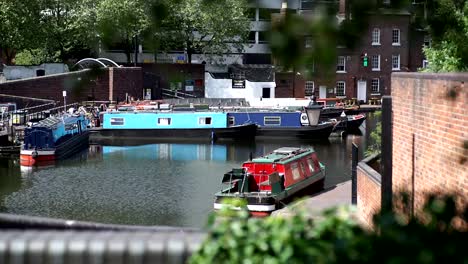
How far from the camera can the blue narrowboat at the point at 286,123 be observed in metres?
44.1

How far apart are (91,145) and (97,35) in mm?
39120

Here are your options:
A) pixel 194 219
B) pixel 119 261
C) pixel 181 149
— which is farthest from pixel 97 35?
pixel 181 149

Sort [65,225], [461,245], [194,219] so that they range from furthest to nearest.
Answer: [194,219] → [65,225] → [461,245]

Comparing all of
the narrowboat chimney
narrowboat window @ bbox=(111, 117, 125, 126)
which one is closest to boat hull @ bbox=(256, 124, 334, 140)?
the narrowboat chimney

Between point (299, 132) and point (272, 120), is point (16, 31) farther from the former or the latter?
point (299, 132)

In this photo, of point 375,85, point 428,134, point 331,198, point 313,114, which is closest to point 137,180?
point 331,198

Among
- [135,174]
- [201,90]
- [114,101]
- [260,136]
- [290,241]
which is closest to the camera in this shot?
[290,241]

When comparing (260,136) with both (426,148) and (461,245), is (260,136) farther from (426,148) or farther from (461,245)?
(461,245)

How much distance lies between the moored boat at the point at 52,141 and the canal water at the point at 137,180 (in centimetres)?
56

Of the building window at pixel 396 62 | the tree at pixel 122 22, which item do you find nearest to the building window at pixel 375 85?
the building window at pixel 396 62

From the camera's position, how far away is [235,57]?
6306 cm

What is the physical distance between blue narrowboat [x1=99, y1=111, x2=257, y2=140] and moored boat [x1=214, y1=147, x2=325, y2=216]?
19.3 metres

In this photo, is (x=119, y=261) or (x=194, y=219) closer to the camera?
(x=119, y=261)

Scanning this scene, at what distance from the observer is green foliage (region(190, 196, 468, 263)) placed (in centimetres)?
335
